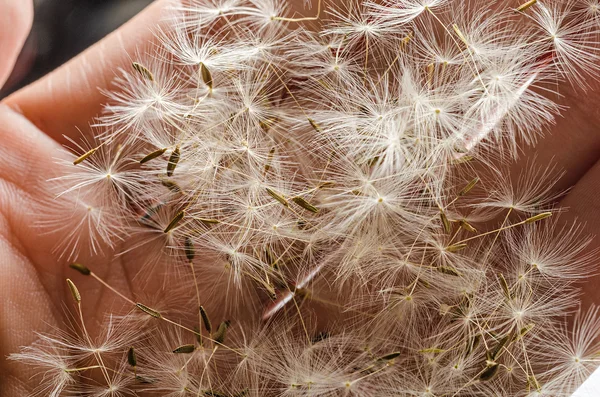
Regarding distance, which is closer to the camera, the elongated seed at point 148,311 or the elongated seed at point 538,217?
the elongated seed at point 538,217

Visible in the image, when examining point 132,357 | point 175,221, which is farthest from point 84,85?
point 132,357

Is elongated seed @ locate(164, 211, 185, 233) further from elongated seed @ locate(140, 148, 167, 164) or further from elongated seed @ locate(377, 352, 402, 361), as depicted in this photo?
elongated seed @ locate(377, 352, 402, 361)

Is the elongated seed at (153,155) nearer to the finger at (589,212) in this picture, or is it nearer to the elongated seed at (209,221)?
the elongated seed at (209,221)

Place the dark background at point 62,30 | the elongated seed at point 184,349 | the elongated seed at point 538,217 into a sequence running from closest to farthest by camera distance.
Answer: the elongated seed at point 538,217
the elongated seed at point 184,349
the dark background at point 62,30

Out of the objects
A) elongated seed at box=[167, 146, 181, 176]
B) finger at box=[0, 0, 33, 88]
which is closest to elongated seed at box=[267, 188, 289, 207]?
elongated seed at box=[167, 146, 181, 176]

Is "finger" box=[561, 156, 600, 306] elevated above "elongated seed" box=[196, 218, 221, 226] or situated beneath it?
elevated above

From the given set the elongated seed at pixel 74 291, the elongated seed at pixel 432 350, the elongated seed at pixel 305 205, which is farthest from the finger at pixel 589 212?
the elongated seed at pixel 74 291
